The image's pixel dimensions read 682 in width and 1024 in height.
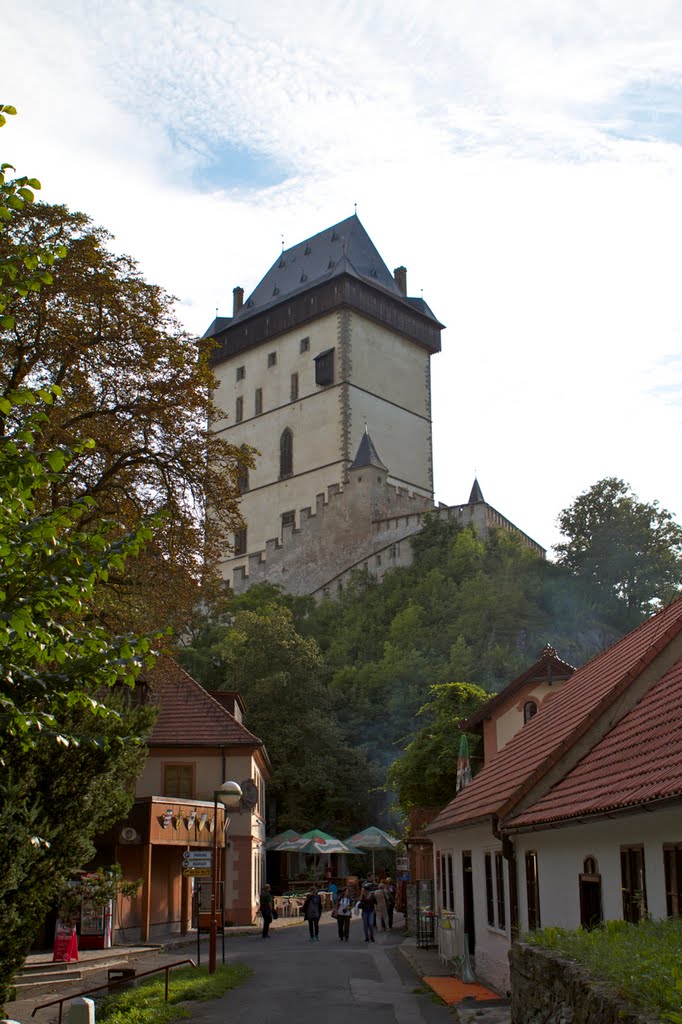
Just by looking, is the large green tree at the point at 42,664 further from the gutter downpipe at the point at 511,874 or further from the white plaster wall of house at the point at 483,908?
the white plaster wall of house at the point at 483,908

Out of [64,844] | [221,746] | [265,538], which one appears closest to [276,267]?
[265,538]

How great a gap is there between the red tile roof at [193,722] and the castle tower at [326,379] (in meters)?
43.2

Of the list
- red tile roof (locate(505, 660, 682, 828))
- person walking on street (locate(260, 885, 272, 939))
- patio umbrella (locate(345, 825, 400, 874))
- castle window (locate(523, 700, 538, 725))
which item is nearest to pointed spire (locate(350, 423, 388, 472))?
patio umbrella (locate(345, 825, 400, 874))

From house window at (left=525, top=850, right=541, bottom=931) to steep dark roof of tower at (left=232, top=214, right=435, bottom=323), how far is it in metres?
73.0

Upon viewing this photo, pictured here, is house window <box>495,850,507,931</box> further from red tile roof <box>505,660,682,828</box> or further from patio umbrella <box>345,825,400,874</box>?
patio umbrella <box>345,825,400,874</box>

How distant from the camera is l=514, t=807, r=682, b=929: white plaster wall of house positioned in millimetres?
9359

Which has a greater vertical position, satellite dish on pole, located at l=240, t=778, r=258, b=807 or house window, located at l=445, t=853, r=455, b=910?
satellite dish on pole, located at l=240, t=778, r=258, b=807

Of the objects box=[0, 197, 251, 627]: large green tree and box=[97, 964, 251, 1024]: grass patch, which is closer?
box=[97, 964, 251, 1024]: grass patch

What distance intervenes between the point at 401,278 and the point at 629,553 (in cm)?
3550

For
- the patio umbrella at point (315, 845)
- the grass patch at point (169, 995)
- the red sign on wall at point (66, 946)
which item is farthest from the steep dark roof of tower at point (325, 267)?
the grass patch at point (169, 995)

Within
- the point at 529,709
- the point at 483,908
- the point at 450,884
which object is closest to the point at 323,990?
the point at 483,908

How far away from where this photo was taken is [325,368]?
82562 millimetres

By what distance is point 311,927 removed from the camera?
29734 mm

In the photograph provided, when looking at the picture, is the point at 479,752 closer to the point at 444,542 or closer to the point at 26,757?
the point at 26,757
